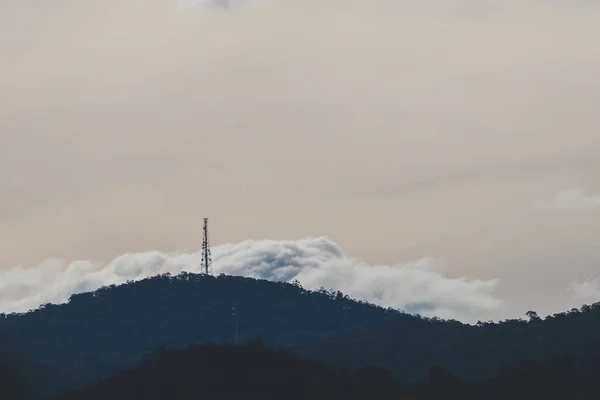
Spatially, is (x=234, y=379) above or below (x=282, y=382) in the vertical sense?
above

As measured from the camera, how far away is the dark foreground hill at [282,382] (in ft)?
571

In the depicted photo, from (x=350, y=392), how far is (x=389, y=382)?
7396 millimetres

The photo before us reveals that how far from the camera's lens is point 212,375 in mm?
180750

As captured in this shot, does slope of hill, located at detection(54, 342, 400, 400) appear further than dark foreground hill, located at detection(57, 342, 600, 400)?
Yes

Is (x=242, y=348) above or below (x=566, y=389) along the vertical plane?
above

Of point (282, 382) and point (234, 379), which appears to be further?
point (234, 379)

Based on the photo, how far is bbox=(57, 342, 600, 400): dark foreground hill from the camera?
174 metres

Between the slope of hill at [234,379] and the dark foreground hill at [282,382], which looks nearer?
the dark foreground hill at [282,382]

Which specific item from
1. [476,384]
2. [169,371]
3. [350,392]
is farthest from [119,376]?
[476,384]

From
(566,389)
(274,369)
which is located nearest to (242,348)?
(274,369)

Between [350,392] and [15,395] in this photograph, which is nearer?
[350,392]

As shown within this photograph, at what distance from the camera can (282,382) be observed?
178375 mm

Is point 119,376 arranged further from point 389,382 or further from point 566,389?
point 566,389

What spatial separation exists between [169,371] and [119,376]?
26.3ft
